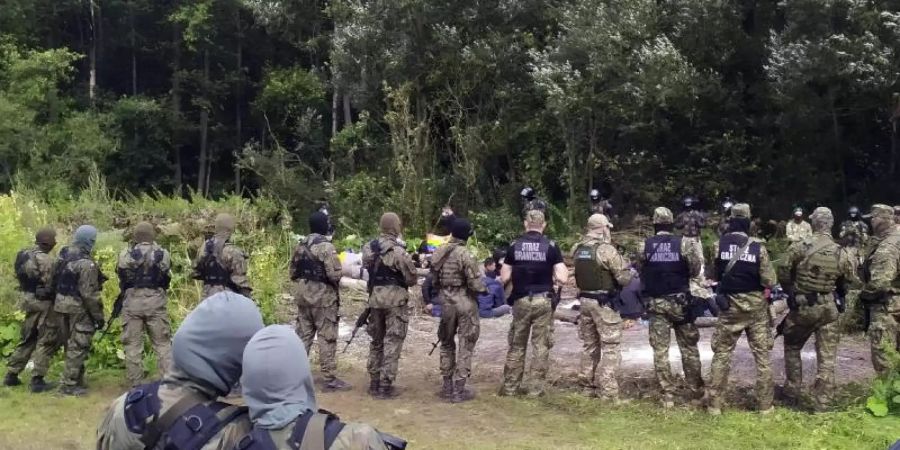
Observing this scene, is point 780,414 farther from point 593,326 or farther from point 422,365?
point 422,365

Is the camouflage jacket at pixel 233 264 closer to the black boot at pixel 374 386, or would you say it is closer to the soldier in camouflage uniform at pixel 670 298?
Answer: the black boot at pixel 374 386

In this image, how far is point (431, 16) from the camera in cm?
1908

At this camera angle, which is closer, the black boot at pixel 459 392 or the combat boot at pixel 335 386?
the black boot at pixel 459 392

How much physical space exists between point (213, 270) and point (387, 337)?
6.10 feet

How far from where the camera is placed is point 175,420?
2.64m

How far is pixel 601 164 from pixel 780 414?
1142cm

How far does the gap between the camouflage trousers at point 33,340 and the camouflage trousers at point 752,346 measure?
6434 millimetres

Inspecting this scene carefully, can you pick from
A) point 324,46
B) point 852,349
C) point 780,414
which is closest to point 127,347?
point 780,414

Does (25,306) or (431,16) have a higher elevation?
(431,16)

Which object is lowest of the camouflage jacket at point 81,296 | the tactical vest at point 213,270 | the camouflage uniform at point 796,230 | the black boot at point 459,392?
the black boot at point 459,392

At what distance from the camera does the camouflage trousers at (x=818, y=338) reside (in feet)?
24.5

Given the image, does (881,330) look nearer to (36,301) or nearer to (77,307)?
(77,307)

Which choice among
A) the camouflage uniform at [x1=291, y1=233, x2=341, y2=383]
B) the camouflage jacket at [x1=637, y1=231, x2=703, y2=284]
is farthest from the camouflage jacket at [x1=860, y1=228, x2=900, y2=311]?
the camouflage uniform at [x1=291, y1=233, x2=341, y2=383]

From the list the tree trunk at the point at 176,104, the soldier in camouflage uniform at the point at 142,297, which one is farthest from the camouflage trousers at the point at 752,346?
the tree trunk at the point at 176,104
